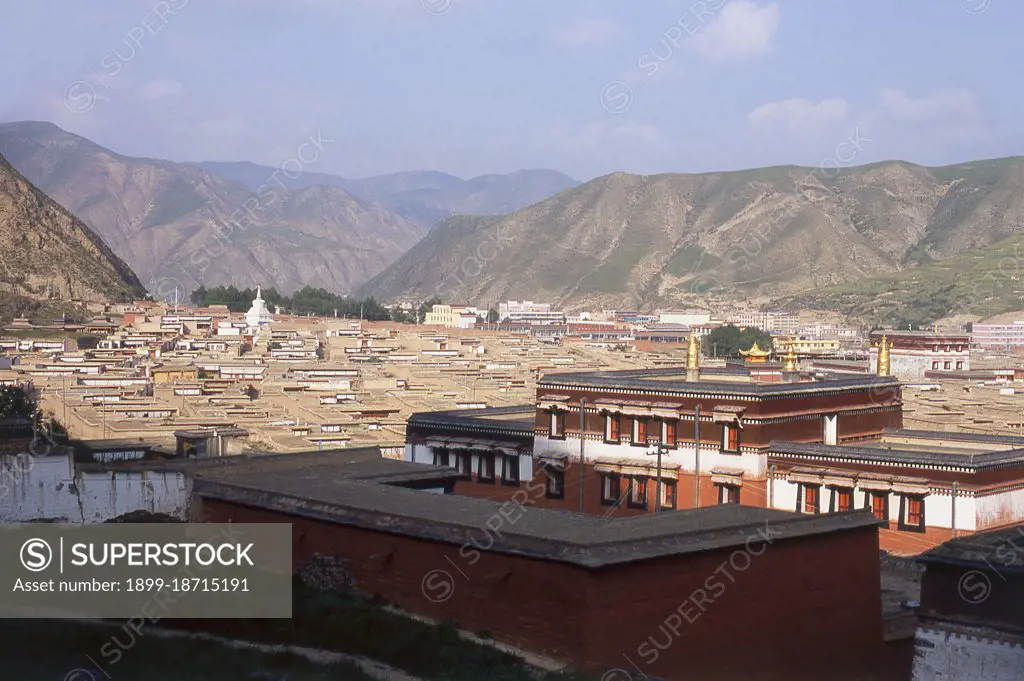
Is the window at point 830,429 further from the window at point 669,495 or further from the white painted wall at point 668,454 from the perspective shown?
the window at point 669,495

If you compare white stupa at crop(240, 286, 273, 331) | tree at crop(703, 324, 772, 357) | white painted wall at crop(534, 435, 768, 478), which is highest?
white stupa at crop(240, 286, 273, 331)

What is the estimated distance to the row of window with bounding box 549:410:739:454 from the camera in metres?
22.0

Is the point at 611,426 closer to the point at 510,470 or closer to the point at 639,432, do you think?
the point at 639,432

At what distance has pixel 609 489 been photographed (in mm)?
23172

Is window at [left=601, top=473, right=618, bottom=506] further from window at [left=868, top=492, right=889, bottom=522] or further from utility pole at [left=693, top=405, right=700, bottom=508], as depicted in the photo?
window at [left=868, top=492, right=889, bottom=522]

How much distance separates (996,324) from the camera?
124 metres

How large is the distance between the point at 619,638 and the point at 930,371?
244ft

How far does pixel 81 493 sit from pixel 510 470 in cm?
862

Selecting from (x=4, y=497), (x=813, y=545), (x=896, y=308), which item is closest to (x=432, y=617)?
(x=813, y=545)

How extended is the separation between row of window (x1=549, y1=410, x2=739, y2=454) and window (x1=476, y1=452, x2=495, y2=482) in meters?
1.55

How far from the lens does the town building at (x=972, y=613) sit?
13.6 metres

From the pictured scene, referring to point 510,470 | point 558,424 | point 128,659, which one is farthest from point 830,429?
point 128,659

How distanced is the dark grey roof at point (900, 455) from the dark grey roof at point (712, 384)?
1036 mm

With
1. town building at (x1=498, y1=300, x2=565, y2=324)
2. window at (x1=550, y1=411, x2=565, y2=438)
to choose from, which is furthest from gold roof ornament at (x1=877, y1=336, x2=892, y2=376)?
town building at (x1=498, y1=300, x2=565, y2=324)
